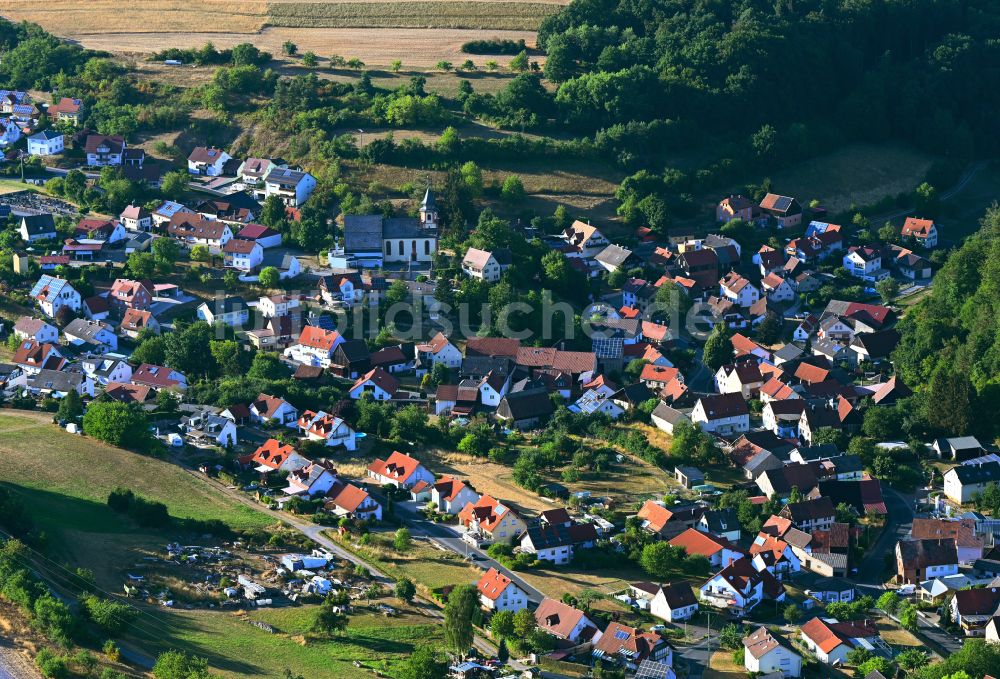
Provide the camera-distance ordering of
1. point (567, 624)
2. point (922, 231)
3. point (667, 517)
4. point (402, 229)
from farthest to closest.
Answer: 1. point (922, 231)
2. point (402, 229)
3. point (667, 517)
4. point (567, 624)

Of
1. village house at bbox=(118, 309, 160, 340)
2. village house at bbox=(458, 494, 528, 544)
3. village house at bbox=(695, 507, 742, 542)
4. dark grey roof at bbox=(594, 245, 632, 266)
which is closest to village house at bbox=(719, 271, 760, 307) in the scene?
dark grey roof at bbox=(594, 245, 632, 266)

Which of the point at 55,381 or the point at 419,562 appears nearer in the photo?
the point at 419,562

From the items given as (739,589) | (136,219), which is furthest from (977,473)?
(136,219)

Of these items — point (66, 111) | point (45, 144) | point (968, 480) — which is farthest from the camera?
point (66, 111)

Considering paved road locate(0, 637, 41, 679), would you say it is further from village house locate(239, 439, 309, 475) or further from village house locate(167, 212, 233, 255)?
village house locate(167, 212, 233, 255)

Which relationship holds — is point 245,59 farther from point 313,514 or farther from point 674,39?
point 313,514

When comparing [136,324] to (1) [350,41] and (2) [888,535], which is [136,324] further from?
(1) [350,41]

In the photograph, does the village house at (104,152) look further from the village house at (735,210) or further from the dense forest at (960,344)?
the dense forest at (960,344)
